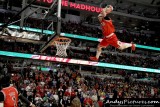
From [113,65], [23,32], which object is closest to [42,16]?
[23,32]

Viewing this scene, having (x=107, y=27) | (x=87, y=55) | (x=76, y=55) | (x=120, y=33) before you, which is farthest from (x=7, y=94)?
(x=120, y=33)

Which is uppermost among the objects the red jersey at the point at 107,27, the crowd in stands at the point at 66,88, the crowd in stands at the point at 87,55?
the red jersey at the point at 107,27

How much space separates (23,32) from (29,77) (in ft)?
31.8

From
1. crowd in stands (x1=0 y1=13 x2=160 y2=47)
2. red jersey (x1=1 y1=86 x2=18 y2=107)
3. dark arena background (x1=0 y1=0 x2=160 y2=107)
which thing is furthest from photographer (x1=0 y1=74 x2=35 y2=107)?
crowd in stands (x1=0 y1=13 x2=160 y2=47)

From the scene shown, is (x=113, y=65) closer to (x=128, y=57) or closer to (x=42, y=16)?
(x=128, y=57)

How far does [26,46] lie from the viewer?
66.5 feet

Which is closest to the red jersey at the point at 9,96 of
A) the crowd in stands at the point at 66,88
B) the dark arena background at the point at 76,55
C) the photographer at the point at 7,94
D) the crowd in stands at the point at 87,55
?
the photographer at the point at 7,94

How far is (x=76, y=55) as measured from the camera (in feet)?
74.2

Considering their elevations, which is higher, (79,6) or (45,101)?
(79,6)

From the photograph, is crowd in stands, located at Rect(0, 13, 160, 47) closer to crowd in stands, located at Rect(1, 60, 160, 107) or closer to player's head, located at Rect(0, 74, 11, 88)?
crowd in stands, located at Rect(1, 60, 160, 107)

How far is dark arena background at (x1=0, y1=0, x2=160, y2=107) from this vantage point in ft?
26.0

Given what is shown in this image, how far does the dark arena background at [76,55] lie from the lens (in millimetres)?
7922

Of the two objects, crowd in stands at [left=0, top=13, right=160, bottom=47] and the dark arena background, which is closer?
the dark arena background

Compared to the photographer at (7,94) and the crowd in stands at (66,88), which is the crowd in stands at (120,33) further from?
the photographer at (7,94)
